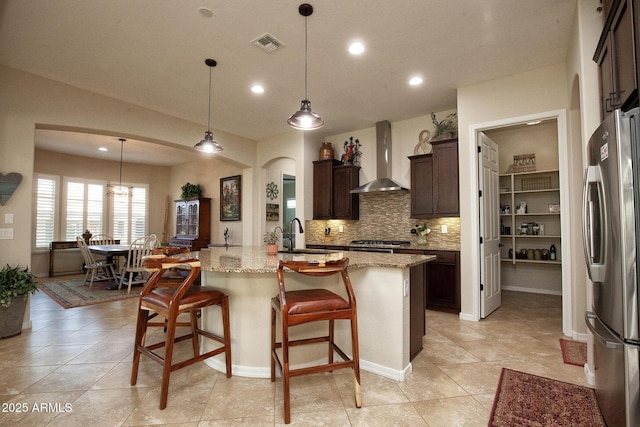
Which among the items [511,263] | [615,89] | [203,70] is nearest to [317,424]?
[615,89]

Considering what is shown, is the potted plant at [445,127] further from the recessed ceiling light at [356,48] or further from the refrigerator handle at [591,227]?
the refrigerator handle at [591,227]

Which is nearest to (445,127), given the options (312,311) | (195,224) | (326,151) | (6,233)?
(326,151)

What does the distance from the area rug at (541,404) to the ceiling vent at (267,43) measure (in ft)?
11.4

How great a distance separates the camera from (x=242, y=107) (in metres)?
4.60

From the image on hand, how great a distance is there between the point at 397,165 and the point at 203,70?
333 cm

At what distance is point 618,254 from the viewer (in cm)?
146

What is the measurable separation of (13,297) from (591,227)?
5074mm

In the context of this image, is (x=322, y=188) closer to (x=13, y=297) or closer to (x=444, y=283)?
(x=444, y=283)

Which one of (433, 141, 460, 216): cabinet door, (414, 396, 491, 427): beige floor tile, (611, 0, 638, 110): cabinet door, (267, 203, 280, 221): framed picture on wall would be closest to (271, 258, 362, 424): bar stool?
(414, 396, 491, 427): beige floor tile

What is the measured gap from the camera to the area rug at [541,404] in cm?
180

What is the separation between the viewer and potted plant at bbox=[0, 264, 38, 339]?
3.12 m

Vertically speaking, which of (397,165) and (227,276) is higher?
(397,165)

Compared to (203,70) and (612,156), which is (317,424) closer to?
(612,156)

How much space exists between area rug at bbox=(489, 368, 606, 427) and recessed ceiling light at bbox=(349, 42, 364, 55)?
3.17 meters
